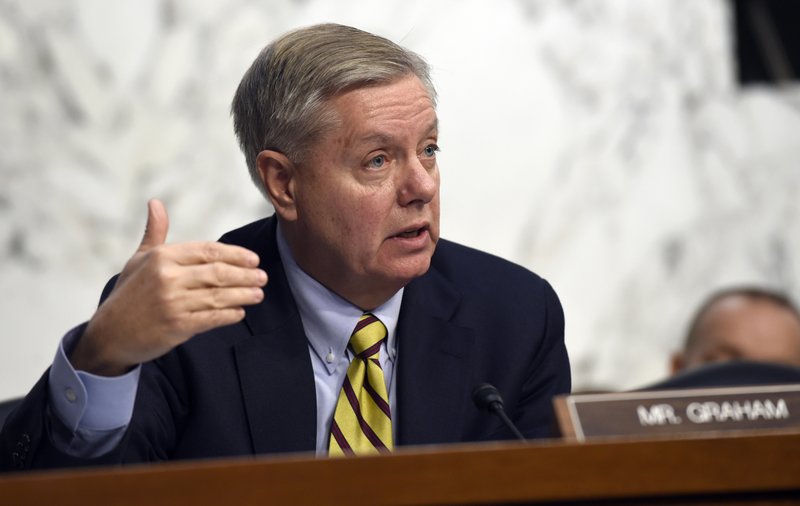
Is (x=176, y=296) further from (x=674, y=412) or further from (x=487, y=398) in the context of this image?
(x=674, y=412)

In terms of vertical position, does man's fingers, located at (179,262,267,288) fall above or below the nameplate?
above

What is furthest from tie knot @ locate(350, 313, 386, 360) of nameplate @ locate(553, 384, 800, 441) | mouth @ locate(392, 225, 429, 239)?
nameplate @ locate(553, 384, 800, 441)

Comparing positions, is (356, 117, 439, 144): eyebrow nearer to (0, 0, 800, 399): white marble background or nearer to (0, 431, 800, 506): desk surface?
(0, 431, 800, 506): desk surface

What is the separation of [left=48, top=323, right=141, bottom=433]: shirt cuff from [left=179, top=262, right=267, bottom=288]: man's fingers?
0.65 ft

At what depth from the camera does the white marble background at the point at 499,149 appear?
3648 millimetres

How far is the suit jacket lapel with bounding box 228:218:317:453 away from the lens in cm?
202

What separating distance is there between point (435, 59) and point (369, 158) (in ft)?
5.70

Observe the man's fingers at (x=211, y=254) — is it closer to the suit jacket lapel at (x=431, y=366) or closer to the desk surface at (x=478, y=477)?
the desk surface at (x=478, y=477)

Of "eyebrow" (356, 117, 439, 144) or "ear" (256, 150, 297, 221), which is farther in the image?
"ear" (256, 150, 297, 221)

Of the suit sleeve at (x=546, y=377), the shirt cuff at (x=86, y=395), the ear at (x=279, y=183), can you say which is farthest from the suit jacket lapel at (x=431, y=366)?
the shirt cuff at (x=86, y=395)

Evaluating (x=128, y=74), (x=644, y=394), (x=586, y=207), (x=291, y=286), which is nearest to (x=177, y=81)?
(x=128, y=74)

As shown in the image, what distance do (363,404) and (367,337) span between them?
13 cm

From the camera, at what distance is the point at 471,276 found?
2355 mm

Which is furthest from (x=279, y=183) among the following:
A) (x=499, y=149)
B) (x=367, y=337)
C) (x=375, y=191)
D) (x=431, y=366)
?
(x=499, y=149)
